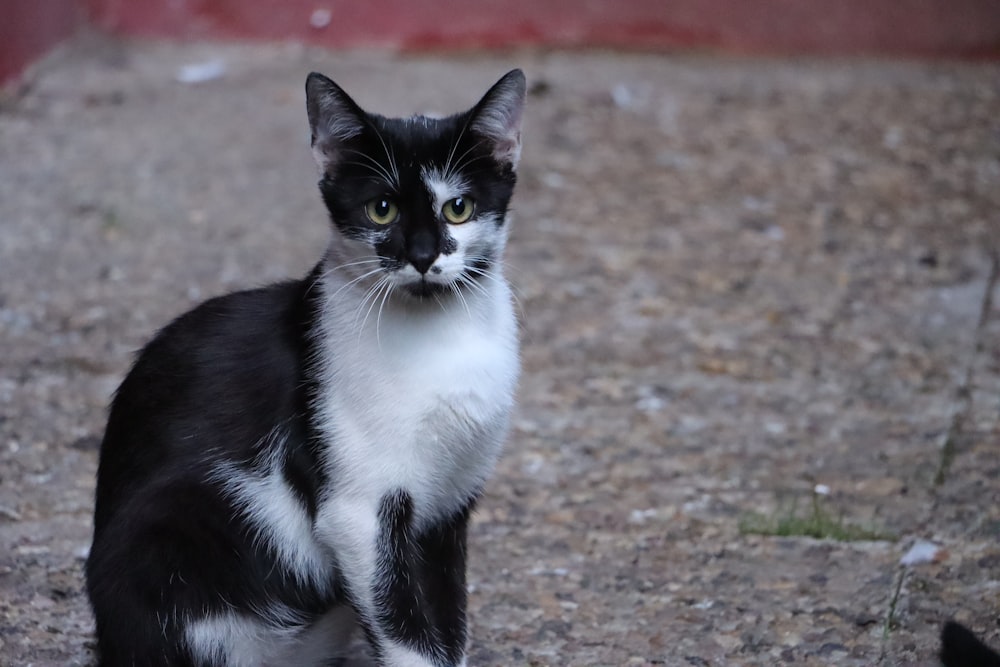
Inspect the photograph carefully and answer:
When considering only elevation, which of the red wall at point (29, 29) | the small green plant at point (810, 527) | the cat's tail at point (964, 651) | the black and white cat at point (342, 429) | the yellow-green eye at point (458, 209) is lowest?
the small green plant at point (810, 527)

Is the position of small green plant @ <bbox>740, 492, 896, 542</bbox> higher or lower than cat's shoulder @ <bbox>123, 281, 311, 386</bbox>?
lower

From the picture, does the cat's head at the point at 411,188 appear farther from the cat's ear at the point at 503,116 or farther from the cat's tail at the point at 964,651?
the cat's tail at the point at 964,651

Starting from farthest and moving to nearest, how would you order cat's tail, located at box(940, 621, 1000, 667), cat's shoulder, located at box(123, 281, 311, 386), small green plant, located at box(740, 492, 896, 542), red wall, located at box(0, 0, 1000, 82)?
red wall, located at box(0, 0, 1000, 82) < small green plant, located at box(740, 492, 896, 542) < cat's shoulder, located at box(123, 281, 311, 386) < cat's tail, located at box(940, 621, 1000, 667)

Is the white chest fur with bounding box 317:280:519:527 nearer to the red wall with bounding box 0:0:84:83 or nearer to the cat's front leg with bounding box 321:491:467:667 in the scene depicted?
the cat's front leg with bounding box 321:491:467:667

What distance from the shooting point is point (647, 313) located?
17.0ft

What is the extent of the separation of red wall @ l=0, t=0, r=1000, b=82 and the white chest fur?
4993mm

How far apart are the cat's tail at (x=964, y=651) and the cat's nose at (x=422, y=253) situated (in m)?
1.26

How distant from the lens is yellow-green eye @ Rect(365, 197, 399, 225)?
101 inches

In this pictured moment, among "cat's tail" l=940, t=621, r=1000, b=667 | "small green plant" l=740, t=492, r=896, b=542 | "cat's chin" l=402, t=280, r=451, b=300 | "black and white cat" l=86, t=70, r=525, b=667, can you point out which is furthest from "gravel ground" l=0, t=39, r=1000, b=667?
"cat's chin" l=402, t=280, r=451, b=300

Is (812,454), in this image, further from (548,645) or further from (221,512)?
(221,512)

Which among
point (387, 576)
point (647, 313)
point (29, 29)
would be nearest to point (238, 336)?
point (387, 576)

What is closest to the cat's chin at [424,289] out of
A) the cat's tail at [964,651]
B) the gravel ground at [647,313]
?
the gravel ground at [647,313]

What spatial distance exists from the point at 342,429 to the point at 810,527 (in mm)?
1635

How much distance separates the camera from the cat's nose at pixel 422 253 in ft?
8.13
